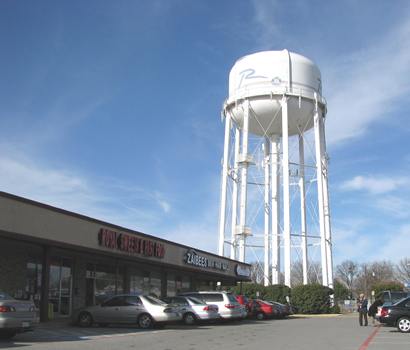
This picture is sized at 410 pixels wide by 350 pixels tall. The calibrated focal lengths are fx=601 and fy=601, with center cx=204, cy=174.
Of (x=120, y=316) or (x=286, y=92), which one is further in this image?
(x=286, y=92)

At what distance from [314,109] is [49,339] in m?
34.3

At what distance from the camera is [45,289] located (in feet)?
74.1

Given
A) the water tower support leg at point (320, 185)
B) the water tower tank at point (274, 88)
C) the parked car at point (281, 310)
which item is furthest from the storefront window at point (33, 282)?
the water tower support leg at point (320, 185)

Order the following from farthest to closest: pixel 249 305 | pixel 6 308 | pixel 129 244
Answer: pixel 249 305 < pixel 129 244 < pixel 6 308

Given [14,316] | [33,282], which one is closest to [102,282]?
[33,282]

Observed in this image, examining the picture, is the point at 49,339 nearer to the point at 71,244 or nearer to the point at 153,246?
the point at 71,244

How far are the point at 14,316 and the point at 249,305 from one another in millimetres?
18277

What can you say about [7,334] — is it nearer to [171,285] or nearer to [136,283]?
[136,283]

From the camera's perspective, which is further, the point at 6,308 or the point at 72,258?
the point at 72,258

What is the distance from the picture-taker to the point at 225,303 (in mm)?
27094

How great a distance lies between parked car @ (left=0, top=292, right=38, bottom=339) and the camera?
1552cm

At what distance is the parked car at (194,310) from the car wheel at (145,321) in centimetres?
284

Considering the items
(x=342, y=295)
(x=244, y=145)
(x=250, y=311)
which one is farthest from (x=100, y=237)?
(x=342, y=295)

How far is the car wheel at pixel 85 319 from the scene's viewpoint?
23.0m
